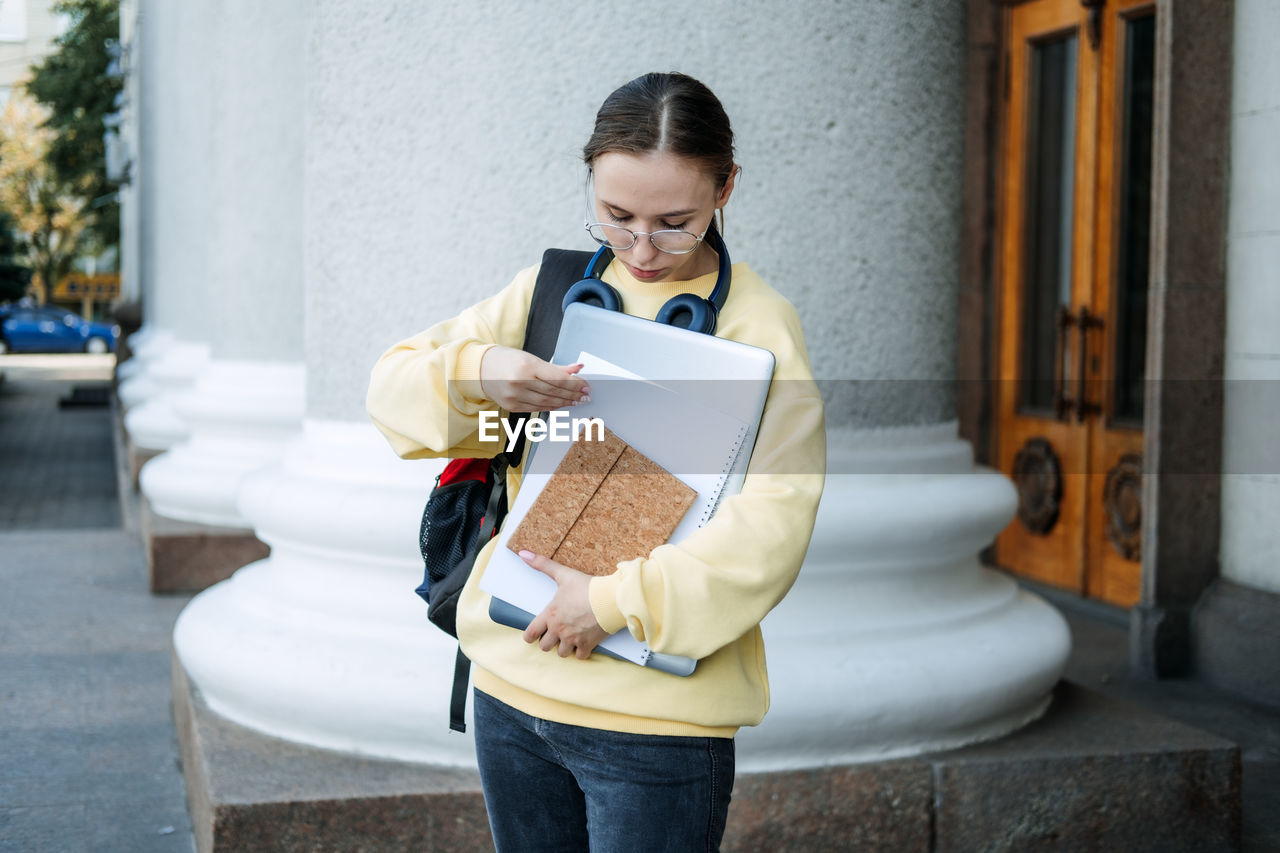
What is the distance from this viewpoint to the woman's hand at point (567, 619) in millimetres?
1611

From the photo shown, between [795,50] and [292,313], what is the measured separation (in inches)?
147

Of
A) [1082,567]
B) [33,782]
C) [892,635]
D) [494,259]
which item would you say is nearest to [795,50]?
[494,259]

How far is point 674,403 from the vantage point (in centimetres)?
163

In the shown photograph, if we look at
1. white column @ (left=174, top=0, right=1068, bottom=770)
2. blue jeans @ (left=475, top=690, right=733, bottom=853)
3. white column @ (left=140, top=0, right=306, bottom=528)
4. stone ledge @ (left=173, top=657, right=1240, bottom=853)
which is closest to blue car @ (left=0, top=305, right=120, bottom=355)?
white column @ (left=140, top=0, right=306, bottom=528)

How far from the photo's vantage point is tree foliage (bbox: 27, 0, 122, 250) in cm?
1917

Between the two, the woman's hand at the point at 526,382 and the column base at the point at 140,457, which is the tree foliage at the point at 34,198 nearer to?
the column base at the point at 140,457

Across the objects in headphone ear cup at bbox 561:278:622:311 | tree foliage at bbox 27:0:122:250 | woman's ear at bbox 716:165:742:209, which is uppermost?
tree foliage at bbox 27:0:122:250

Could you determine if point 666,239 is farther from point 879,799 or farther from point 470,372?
point 879,799

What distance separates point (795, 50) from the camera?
307 centimetres

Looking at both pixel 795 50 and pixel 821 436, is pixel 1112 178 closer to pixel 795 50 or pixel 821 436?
pixel 795 50

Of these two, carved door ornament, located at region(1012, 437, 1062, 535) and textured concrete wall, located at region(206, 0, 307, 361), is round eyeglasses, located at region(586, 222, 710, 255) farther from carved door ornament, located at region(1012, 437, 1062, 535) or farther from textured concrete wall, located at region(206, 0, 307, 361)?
carved door ornament, located at region(1012, 437, 1062, 535)

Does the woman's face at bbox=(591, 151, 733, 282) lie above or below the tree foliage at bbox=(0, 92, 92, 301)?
below

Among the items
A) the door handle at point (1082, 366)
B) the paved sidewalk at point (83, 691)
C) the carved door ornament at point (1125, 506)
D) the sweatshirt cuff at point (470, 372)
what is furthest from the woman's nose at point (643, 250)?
the door handle at point (1082, 366)

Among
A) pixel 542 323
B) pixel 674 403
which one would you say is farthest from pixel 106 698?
pixel 674 403
